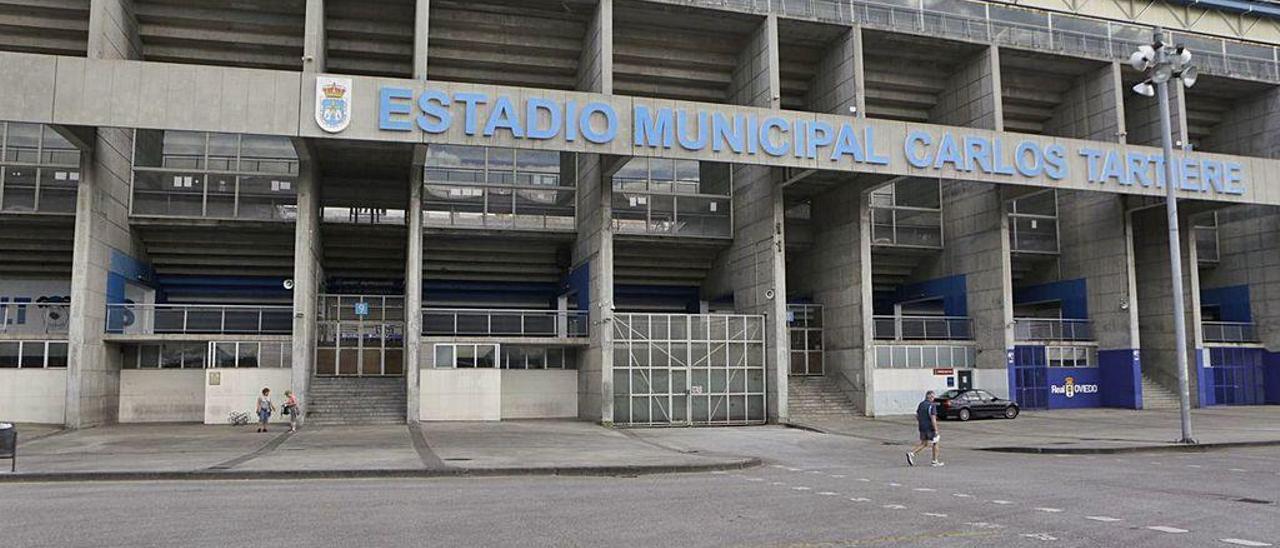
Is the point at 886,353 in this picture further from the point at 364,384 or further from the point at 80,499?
the point at 80,499

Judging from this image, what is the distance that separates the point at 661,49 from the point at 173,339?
20598 millimetres

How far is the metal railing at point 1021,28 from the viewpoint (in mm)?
34781

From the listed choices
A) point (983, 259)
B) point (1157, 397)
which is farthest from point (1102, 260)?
point (1157, 397)

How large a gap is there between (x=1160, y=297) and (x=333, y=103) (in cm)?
3684

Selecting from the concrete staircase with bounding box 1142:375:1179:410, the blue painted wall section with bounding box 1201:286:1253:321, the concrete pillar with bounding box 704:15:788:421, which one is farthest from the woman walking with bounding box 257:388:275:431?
the blue painted wall section with bounding box 1201:286:1253:321

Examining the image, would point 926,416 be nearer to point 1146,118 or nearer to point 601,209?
point 601,209

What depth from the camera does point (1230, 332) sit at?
4328 centimetres

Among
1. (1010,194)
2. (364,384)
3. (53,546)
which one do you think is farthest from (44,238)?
(1010,194)

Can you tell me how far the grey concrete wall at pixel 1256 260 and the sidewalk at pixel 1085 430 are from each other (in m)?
5.95

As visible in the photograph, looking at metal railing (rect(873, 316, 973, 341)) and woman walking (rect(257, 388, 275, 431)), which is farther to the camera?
metal railing (rect(873, 316, 973, 341))

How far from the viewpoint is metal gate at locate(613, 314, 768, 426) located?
105 ft

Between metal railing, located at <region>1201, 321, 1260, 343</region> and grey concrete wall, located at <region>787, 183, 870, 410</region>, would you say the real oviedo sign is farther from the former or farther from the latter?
metal railing, located at <region>1201, 321, 1260, 343</region>

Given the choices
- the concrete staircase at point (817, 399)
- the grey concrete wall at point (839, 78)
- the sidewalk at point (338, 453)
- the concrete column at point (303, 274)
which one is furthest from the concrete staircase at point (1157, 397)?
the concrete column at point (303, 274)

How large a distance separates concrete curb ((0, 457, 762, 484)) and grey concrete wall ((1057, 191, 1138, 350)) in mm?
28113
